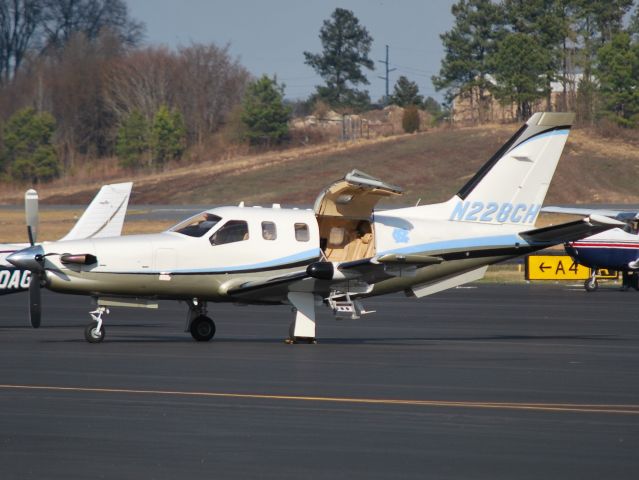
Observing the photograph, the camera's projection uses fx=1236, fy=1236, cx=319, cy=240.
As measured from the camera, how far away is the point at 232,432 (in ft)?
35.6

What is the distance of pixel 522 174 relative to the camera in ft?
67.9

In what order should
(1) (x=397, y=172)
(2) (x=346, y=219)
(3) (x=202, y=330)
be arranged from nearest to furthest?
(3) (x=202, y=330), (2) (x=346, y=219), (1) (x=397, y=172)

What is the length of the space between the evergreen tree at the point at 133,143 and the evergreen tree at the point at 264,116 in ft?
28.1

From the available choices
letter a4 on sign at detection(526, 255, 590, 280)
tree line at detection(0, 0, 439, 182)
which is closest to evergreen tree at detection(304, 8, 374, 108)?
tree line at detection(0, 0, 439, 182)

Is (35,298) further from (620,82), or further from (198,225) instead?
(620,82)

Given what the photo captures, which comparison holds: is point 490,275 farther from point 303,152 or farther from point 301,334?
Answer: point 303,152

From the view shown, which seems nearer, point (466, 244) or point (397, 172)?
point (466, 244)

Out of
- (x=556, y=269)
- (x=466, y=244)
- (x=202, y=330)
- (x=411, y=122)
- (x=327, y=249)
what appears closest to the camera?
(x=202, y=330)

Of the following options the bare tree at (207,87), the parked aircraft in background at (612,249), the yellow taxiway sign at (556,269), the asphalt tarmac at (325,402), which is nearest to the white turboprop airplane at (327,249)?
the asphalt tarmac at (325,402)

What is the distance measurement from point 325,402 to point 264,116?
90.9 m

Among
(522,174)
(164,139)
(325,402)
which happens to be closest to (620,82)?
(164,139)

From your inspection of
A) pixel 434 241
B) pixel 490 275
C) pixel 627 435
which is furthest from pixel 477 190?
pixel 490 275

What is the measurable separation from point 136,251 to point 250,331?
3.53 meters

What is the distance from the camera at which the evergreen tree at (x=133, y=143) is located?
10325 cm
